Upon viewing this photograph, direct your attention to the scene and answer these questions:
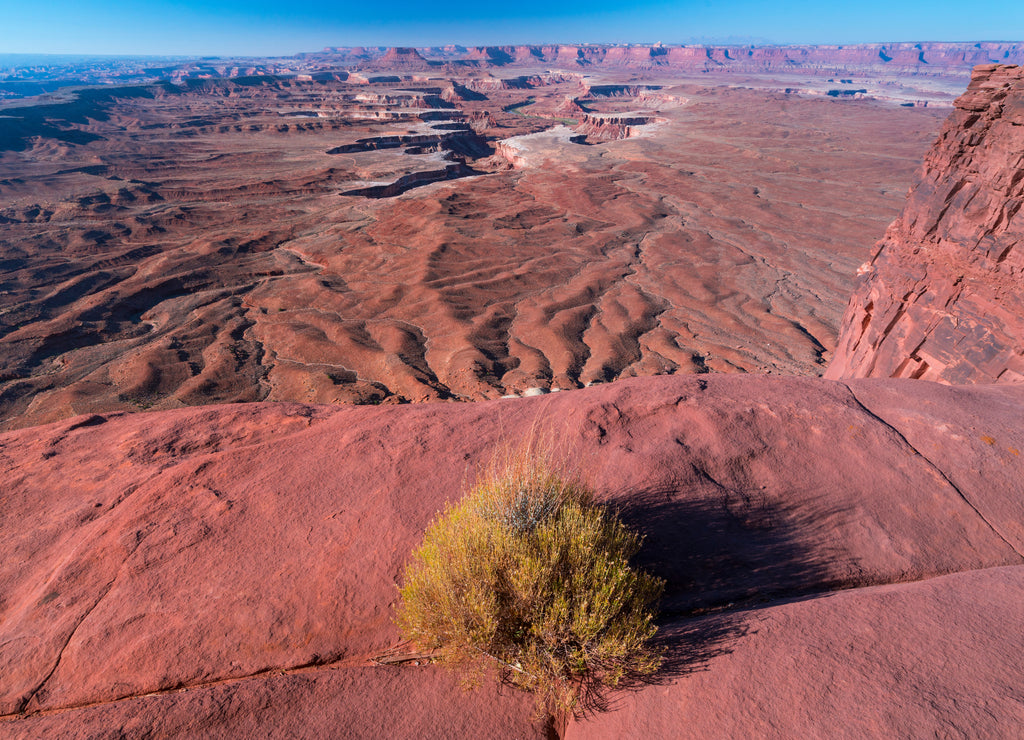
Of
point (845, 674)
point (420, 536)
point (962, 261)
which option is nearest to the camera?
point (845, 674)

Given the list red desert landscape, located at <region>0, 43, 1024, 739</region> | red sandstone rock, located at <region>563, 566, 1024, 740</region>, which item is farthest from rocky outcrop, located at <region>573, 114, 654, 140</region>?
red sandstone rock, located at <region>563, 566, 1024, 740</region>

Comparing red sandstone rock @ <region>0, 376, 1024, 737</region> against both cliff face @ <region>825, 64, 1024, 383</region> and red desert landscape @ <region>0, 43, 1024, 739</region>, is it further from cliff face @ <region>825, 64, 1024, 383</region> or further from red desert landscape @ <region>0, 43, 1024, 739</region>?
cliff face @ <region>825, 64, 1024, 383</region>

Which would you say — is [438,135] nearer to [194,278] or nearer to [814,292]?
[194,278]

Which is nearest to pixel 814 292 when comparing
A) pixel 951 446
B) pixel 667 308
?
pixel 667 308

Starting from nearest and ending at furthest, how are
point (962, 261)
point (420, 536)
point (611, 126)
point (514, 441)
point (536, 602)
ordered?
point (536, 602)
point (420, 536)
point (514, 441)
point (962, 261)
point (611, 126)

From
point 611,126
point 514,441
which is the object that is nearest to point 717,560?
point 514,441

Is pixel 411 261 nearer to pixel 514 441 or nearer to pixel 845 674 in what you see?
pixel 514 441

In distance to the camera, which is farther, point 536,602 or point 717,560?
point 717,560
